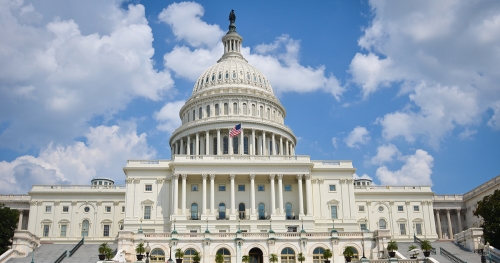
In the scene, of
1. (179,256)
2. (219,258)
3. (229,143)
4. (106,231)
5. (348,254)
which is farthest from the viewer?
(229,143)

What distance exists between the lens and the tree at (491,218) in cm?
6234

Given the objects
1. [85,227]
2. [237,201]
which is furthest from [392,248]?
[85,227]

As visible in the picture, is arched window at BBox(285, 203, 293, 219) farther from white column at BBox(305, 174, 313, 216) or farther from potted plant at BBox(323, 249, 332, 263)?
potted plant at BBox(323, 249, 332, 263)

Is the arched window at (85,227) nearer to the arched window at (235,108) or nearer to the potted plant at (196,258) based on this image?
the arched window at (235,108)

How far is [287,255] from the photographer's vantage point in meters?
60.3

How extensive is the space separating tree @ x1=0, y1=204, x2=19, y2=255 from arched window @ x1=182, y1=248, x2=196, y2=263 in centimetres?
2292

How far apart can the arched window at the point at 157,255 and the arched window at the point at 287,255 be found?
41.8 ft

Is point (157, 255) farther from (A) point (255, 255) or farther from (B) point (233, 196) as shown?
(B) point (233, 196)

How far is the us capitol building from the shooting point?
6091 cm

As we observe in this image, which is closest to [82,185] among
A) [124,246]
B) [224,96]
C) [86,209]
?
[86,209]

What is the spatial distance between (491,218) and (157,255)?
125 feet

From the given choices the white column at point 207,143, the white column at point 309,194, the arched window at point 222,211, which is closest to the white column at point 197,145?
the white column at point 207,143

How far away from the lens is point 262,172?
87.8m

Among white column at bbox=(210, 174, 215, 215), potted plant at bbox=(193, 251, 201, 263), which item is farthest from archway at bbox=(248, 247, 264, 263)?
white column at bbox=(210, 174, 215, 215)
